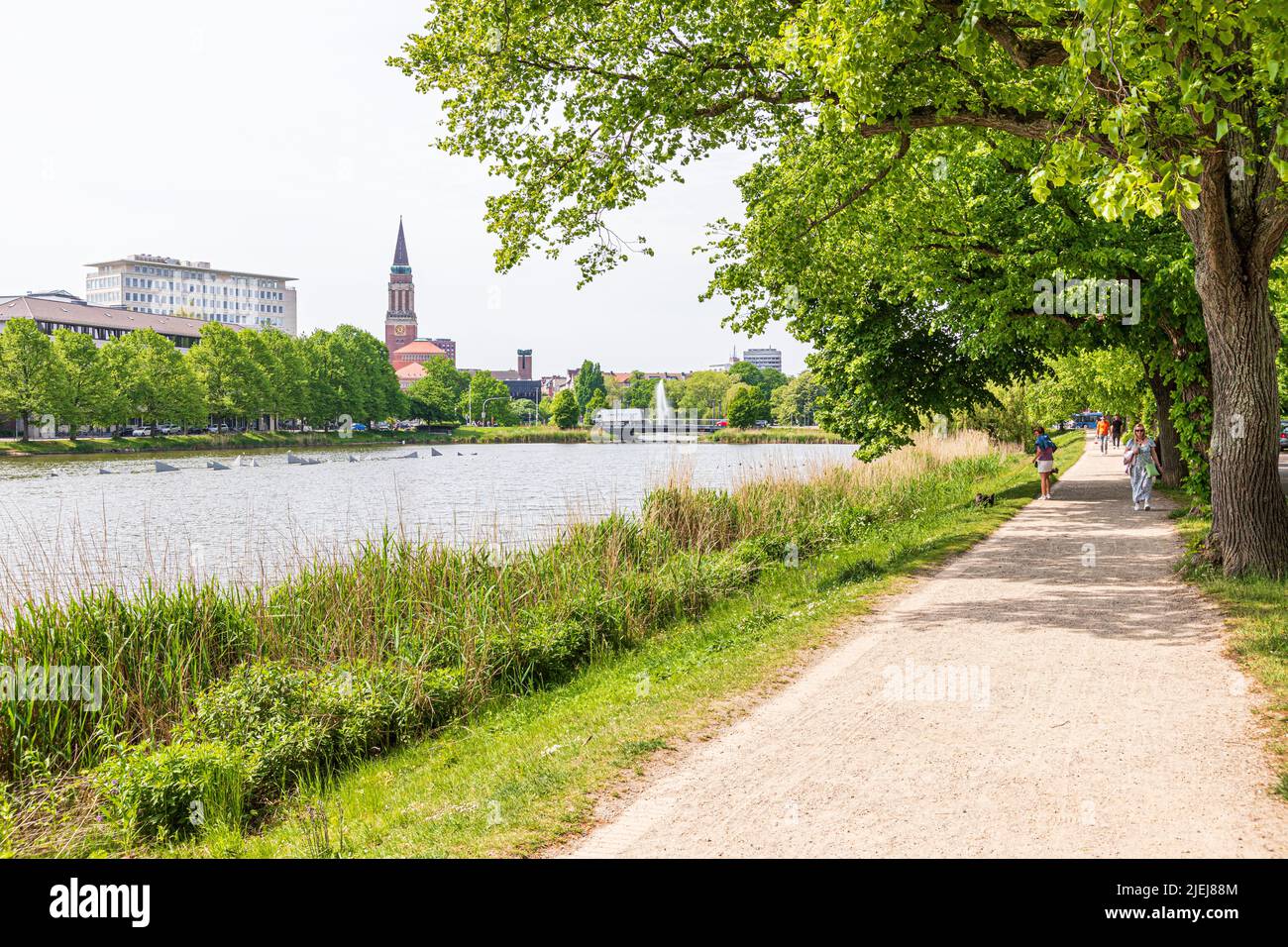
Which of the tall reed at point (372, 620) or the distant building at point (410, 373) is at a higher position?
the distant building at point (410, 373)

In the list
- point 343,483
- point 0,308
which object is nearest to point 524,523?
point 343,483

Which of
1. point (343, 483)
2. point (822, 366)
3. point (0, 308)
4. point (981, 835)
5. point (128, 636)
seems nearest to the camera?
point (981, 835)

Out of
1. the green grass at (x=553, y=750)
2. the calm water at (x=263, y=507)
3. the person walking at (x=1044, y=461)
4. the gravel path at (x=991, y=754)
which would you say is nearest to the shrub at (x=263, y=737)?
the green grass at (x=553, y=750)

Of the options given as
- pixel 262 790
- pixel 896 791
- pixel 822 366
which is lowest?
pixel 262 790

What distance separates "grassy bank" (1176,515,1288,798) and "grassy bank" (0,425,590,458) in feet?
216

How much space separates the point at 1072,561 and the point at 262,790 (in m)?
10.9

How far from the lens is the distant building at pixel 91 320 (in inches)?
4003

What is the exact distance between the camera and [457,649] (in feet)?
32.6

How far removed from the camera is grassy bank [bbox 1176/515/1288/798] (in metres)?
6.40

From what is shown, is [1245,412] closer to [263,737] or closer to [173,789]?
[263,737]

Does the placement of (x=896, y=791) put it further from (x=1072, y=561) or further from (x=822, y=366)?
(x=822, y=366)

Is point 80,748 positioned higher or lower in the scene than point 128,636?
Result: lower

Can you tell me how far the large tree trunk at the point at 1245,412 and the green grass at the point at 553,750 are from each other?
3.88 metres

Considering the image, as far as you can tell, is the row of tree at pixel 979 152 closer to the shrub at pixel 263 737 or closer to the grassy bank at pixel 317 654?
the grassy bank at pixel 317 654
